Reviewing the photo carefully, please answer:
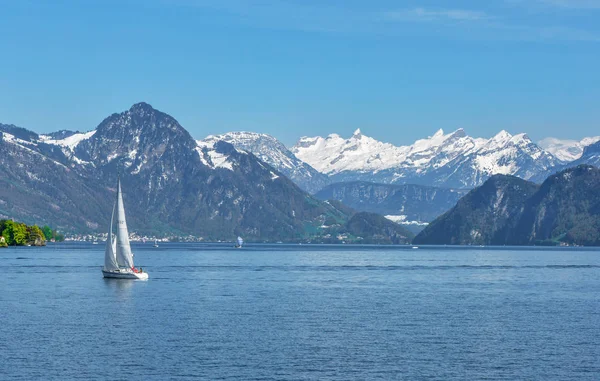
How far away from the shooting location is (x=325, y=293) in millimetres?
172125

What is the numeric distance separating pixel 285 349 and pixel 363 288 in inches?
3524

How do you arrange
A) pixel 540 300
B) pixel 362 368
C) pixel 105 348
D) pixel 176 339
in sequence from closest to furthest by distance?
pixel 362 368 < pixel 105 348 < pixel 176 339 < pixel 540 300

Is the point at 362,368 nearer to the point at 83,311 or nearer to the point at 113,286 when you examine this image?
the point at 83,311

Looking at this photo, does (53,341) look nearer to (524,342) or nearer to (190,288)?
(524,342)

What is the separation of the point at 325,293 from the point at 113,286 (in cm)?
4233

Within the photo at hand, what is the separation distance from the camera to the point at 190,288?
598 feet

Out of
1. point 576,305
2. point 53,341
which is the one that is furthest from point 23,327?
point 576,305

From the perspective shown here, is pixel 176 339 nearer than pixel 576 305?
Yes

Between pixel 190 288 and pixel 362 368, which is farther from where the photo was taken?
pixel 190 288

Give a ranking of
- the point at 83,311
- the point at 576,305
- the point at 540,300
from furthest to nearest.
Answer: the point at 540,300, the point at 576,305, the point at 83,311

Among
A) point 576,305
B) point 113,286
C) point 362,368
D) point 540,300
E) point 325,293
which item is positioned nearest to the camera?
point 362,368

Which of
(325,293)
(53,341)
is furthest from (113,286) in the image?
(53,341)

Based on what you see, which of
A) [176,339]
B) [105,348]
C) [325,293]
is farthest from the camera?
[325,293]

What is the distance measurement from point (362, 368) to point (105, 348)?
28.0m
